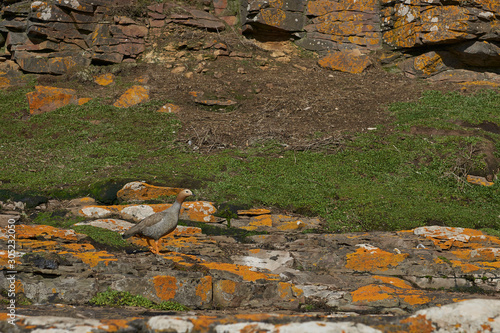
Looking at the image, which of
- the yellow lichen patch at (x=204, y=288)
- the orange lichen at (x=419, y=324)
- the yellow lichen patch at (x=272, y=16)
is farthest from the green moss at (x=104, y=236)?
the yellow lichen patch at (x=272, y=16)

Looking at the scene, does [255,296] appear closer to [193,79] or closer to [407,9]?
[193,79]

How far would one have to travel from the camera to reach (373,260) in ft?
24.2

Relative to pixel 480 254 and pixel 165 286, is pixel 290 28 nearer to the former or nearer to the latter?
pixel 480 254

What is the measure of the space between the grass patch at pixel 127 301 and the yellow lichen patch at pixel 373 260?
308 cm

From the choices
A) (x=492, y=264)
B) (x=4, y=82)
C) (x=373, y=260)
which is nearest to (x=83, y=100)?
(x=4, y=82)

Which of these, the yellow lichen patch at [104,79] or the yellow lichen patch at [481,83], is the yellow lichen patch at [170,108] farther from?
the yellow lichen patch at [481,83]

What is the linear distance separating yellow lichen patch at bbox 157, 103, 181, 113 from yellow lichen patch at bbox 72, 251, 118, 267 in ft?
35.3

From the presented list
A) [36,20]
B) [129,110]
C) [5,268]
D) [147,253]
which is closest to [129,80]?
[129,110]

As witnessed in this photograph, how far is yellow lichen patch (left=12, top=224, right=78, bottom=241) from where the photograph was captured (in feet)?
24.0

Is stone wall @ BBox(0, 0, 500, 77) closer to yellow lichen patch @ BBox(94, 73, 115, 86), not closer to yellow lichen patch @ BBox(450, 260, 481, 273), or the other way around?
yellow lichen patch @ BBox(94, 73, 115, 86)

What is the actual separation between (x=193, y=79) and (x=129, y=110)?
10.8 feet

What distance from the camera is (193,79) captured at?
19.0 metres

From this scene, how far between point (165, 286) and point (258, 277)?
51.6 inches

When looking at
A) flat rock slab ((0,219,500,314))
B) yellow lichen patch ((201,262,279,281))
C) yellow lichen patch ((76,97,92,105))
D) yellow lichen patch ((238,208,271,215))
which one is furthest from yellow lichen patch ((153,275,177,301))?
yellow lichen patch ((76,97,92,105))
